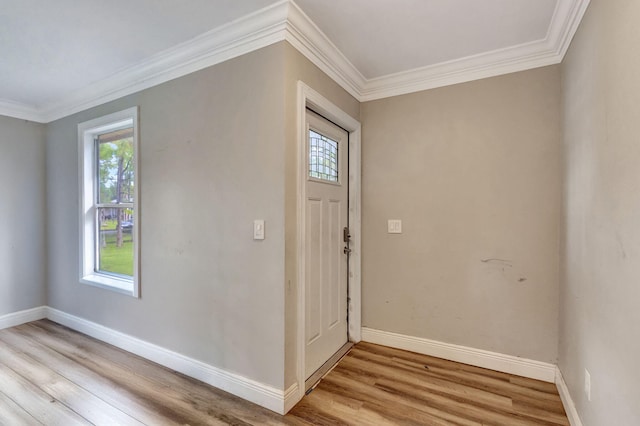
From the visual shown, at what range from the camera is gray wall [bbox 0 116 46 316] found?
3.30m

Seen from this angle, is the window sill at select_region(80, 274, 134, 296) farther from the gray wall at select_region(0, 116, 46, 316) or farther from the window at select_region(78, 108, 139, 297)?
the gray wall at select_region(0, 116, 46, 316)

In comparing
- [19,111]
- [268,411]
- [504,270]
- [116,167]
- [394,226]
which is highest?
[19,111]

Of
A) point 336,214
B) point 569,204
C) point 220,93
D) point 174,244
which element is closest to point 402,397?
point 336,214

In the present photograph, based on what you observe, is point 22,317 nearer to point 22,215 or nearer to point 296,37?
point 22,215

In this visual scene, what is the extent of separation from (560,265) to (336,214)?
1718 millimetres

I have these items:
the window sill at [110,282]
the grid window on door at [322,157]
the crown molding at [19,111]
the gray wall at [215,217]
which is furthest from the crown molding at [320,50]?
the crown molding at [19,111]

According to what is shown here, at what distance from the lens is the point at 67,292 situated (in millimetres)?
3309

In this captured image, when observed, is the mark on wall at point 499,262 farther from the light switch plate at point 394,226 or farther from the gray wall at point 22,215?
the gray wall at point 22,215

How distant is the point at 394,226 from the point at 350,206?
0.46 meters

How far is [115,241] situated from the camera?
308 cm

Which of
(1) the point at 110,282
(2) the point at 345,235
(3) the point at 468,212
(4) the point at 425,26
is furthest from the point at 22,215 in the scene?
(3) the point at 468,212

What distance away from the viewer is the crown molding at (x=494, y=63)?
182cm

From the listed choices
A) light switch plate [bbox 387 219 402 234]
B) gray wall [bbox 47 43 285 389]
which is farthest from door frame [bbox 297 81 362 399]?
light switch plate [bbox 387 219 402 234]

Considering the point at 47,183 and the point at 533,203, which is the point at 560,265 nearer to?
the point at 533,203
